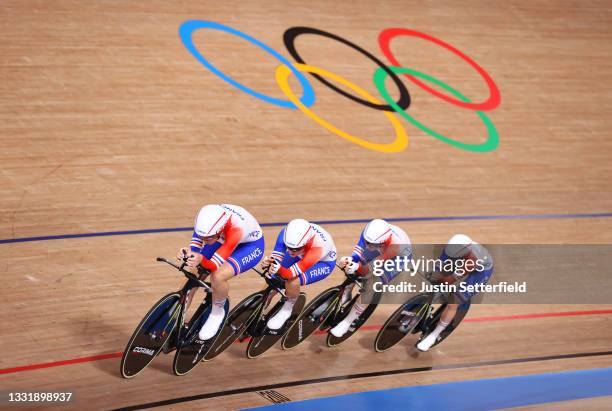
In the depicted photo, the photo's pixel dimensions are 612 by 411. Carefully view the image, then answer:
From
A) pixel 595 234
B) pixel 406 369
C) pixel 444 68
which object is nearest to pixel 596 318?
pixel 595 234

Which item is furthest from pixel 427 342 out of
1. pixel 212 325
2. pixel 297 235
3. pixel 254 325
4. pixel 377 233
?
pixel 212 325

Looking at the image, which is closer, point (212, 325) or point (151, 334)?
point (151, 334)

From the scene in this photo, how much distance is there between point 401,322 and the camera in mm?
5195

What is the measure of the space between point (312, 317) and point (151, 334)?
3.70 ft

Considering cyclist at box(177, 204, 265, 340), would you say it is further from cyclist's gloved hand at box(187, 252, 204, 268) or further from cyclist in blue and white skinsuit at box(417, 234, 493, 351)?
cyclist in blue and white skinsuit at box(417, 234, 493, 351)

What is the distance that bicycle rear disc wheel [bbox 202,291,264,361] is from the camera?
475 cm

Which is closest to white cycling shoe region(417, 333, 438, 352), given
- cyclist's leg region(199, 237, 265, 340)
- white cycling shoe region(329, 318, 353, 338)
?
white cycling shoe region(329, 318, 353, 338)

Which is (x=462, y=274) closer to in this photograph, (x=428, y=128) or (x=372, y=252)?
(x=372, y=252)

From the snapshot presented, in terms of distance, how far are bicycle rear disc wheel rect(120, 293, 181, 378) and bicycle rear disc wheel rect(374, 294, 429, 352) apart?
144 cm

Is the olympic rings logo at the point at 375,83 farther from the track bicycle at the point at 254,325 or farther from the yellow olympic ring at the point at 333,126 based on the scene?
the track bicycle at the point at 254,325

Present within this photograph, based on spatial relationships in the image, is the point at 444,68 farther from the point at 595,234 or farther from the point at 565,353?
the point at 565,353

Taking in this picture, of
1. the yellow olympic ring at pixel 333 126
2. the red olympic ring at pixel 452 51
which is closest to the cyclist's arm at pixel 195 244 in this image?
the yellow olympic ring at pixel 333 126

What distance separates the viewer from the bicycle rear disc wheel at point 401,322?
5.18m

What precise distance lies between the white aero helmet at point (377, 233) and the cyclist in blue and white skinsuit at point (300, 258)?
0.24 m
